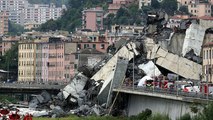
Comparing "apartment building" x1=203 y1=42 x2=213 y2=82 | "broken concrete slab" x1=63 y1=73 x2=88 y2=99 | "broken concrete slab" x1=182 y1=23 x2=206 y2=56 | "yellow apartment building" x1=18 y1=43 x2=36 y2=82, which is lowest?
"yellow apartment building" x1=18 y1=43 x2=36 y2=82

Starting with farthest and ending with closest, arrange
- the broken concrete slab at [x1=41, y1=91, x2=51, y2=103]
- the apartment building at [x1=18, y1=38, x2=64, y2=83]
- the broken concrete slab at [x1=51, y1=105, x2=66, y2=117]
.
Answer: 1. the apartment building at [x1=18, y1=38, x2=64, y2=83]
2. the broken concrete slab at [x1=41, y1=91, x2=51, y2=103]
3. the broken concrete slab at [x1=51, y1=105, x2=66, y2=117]

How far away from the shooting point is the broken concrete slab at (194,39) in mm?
95438

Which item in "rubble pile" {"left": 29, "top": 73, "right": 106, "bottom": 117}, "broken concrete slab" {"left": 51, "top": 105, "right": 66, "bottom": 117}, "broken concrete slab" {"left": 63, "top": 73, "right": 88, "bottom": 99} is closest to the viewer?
"broken concrete slab" {"left": 51, "top": 105, "right": 66, "bottom": 117}

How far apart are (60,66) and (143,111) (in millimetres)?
85593

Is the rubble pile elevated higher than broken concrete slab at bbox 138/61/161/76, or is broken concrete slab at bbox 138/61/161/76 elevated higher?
broken concrete slab at bbox 138/61/161/76

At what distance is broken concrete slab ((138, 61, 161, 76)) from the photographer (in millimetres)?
91706

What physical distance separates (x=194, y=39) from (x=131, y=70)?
6216 mm

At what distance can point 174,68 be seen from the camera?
92.5m

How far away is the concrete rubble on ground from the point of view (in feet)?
300

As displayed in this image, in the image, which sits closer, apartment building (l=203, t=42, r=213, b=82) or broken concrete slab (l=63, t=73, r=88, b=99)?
apartment building (l=203, t=42, r=213, b=82)

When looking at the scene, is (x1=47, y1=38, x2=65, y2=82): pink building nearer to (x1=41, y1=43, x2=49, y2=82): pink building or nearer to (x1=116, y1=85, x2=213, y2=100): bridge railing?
(x1=41, y1=43, x2=49, y2=82): pink building

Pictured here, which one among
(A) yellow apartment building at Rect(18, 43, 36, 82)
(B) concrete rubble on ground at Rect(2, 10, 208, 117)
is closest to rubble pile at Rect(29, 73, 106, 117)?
(B) concrete rubble on ground at Rect(2, 10, 208, 117)

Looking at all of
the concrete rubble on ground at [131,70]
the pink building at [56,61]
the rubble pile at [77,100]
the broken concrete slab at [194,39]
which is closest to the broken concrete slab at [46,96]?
the concrete rubble on ground at [131,70]

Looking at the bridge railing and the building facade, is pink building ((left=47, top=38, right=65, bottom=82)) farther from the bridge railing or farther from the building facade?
the bridge railing
